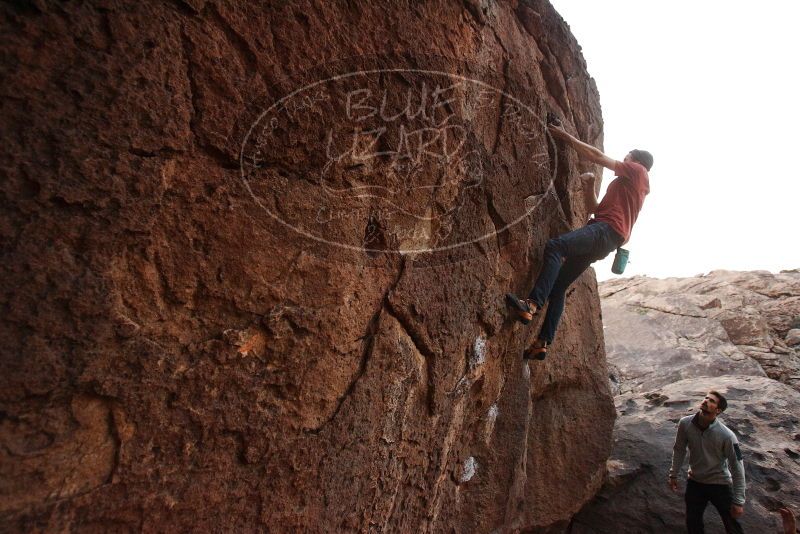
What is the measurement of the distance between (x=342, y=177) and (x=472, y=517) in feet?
9.83

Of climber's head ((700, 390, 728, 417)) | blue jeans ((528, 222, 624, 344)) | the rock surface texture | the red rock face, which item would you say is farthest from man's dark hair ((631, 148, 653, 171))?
the rock surface texture

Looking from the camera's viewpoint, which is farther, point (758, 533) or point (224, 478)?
point (758, 533)

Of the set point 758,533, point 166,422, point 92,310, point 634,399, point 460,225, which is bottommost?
point 758,533

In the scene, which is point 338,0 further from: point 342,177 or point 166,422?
point 166,422

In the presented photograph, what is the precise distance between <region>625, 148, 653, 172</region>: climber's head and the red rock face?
3.91 feet

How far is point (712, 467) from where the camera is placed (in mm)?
4305

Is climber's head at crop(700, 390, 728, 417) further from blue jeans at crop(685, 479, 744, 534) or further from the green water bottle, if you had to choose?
the green water bottle

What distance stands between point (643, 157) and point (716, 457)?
115 inches

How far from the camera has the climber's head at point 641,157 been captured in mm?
4219

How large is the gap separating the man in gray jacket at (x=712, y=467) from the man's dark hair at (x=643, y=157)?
7.48 feet

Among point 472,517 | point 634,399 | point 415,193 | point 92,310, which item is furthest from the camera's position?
point 634,399

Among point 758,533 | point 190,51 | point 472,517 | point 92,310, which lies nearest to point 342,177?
point 190,51

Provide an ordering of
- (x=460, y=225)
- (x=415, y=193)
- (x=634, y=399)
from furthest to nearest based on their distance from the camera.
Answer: (x=634, y=399), (x=460, y=225), (x=415, y=193)

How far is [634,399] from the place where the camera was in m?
7.00
